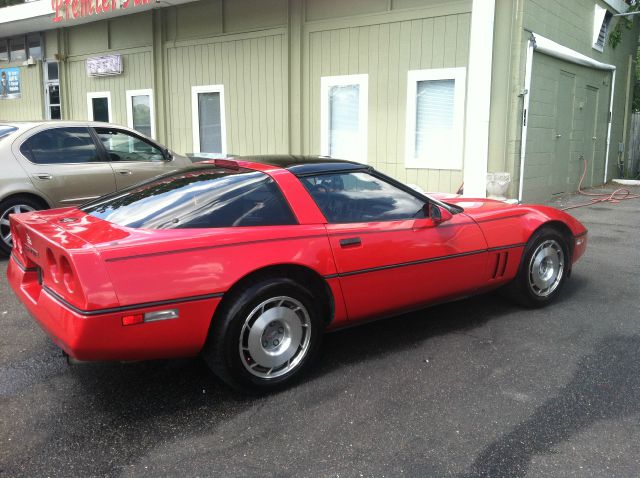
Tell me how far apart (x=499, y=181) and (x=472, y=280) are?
17.2 ft

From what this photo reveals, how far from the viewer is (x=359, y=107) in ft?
34.4

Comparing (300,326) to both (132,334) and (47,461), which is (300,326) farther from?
(47,461)

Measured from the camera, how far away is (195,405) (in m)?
3.21

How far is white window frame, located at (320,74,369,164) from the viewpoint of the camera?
10344 mm

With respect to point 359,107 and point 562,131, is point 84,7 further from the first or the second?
point 562,131

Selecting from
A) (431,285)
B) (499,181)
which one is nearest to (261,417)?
(431,285)

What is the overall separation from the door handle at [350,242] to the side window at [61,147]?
480cm

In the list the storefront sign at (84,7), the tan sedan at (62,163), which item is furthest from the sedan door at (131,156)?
the storefront sign at (84,7)

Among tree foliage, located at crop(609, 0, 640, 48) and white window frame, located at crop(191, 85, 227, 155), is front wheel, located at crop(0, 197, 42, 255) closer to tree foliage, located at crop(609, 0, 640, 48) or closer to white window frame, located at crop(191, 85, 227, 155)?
white window frame, located at crop(191, 85, 227, 155)

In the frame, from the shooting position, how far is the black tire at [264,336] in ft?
10.2

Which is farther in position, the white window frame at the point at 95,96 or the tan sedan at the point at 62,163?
the white window frame at the point at 95,96

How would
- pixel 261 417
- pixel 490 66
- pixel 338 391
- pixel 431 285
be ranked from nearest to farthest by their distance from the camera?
1. pixel 261 417
2. pixel 338 391
3. pixel 431 285
4. pixel 490 66

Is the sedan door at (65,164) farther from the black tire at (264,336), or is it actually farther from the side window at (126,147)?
the black tire at (264,336)

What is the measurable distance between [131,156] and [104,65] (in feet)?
26.2
